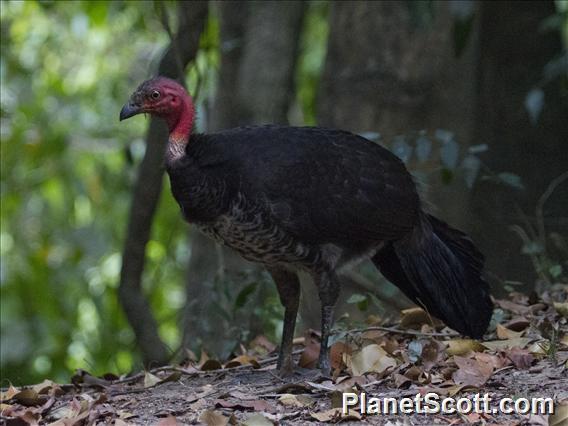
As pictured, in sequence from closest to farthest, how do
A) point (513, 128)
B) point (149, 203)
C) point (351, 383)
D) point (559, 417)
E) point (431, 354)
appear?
point (559, 417)
point (351, 383)
point (431, 354)
point (149, 203)
point (513, 128)

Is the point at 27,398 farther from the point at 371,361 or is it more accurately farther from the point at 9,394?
the point at 371,361

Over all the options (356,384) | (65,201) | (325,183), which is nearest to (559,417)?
(356,384)

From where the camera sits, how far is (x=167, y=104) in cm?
496

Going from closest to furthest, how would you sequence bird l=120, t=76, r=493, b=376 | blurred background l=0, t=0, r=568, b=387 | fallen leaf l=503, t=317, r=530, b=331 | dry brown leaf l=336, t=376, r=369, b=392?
1. dry brown leaf l=336, t=376, r=369, b=392
2. bird l=120, t=76, r=493, b=376
3. fallen leaf l=503, t=317, r=530, b=331
4. blurred background l=0, t=0, r=568, b=387

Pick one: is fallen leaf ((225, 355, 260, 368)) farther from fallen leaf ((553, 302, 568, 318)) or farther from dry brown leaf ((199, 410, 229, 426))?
fallen leaf ((553, 302, 568, 318))

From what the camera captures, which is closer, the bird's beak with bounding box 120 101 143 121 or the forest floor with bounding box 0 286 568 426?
the forest floor with bounding box 0 286 568 426

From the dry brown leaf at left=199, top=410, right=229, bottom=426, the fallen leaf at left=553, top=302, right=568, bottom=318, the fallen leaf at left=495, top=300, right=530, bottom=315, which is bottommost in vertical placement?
the dry brown leaf at left=199, top=410, right=229, bottom=426

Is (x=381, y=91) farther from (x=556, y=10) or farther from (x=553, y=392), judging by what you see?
(x=553, y=392)

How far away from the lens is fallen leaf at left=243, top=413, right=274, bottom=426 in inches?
159

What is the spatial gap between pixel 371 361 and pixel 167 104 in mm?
1442

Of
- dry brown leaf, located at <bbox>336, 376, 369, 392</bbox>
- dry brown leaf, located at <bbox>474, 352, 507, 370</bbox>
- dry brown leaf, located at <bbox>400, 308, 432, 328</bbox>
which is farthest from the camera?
dry brown leaf, located at <bbox>400, 308, 432, 328</bbox>

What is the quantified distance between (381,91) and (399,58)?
234mm

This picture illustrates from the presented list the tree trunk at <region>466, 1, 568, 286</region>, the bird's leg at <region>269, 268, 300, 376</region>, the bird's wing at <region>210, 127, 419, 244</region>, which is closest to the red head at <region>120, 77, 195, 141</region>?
the bird's wing at <region>210, 127, 419, 244</region>

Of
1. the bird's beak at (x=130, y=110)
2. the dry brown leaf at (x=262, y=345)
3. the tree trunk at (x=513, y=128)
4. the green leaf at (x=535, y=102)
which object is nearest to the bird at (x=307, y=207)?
the bird's beak at (x=130, y=110)
